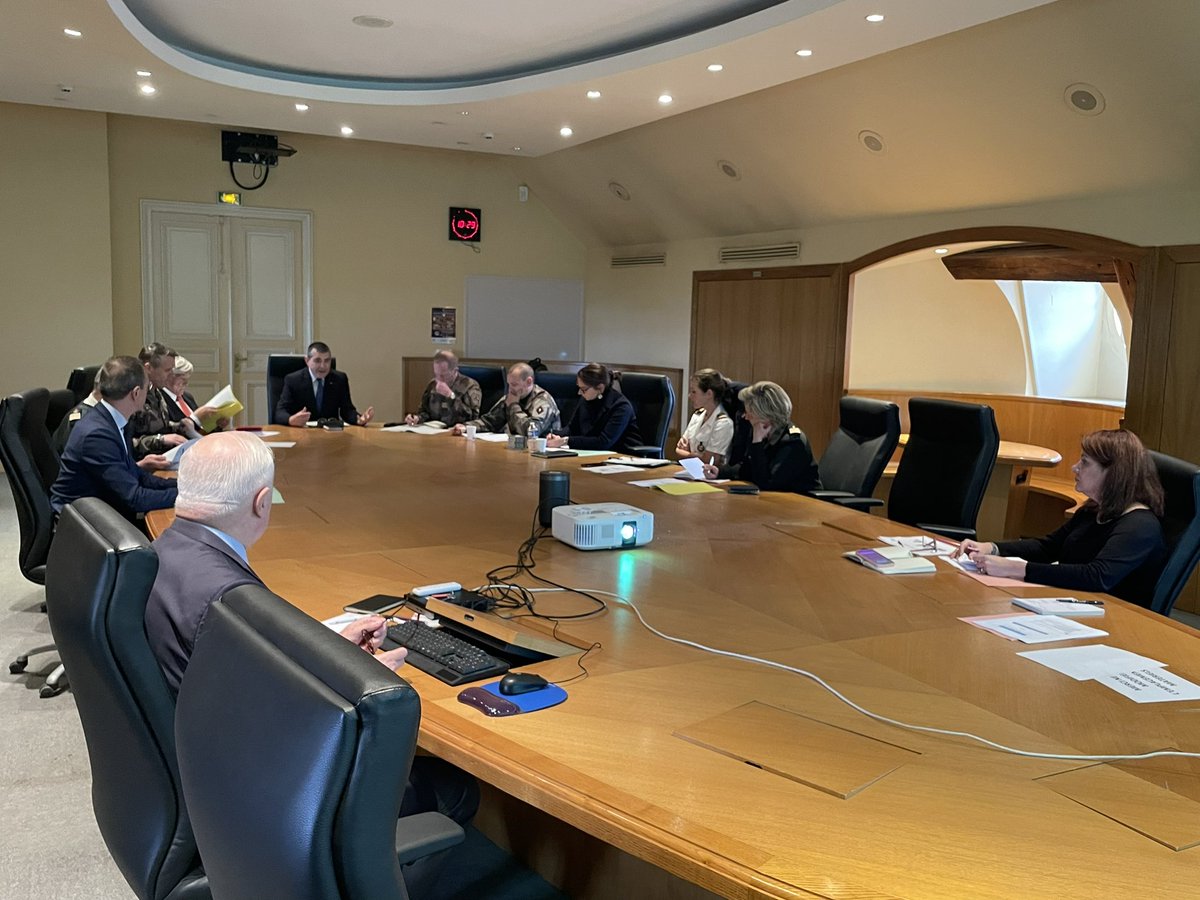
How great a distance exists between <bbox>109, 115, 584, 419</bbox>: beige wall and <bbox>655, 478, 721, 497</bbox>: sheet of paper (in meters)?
5.74

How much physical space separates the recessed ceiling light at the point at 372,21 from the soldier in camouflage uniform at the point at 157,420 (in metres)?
2.13

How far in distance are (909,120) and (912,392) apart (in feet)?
10.5

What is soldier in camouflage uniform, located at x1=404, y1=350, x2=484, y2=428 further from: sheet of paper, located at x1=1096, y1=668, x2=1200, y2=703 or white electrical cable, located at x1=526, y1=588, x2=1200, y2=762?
sheet of paper, located at x1=1096, y1=668, x2=1200, y2=703

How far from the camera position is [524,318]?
10.1 meters

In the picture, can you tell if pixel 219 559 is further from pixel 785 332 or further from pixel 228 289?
pixel 228 289

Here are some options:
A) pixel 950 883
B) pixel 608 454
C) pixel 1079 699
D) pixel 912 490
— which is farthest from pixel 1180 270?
pixel 950 883

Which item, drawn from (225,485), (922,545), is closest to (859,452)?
(922,545)

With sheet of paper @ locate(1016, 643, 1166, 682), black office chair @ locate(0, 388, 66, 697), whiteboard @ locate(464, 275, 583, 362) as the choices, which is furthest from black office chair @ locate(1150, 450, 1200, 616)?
whiteboard @ locate(464, 275, 583, 362)

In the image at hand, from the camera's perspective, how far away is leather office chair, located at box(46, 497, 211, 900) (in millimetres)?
1432

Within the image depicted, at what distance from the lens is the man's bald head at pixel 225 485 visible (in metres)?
1.86

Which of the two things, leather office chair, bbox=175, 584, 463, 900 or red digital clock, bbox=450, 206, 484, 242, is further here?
red digital clock, bbox=450, 206, 484, 242

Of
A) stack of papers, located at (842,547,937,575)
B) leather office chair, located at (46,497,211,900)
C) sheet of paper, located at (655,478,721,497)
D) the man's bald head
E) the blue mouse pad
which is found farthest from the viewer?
sheet of paper, located at (655,478,721,497)

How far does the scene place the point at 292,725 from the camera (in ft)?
2.99

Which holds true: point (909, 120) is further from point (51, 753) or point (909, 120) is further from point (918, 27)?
point (51, 753)
